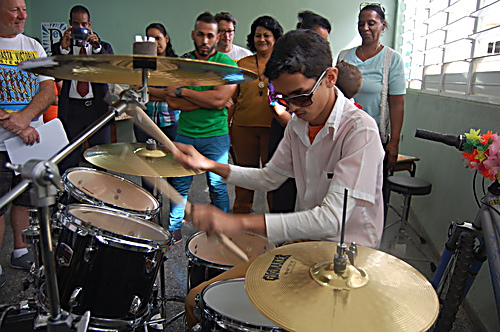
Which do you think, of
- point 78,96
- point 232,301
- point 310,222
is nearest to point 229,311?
point 232,301

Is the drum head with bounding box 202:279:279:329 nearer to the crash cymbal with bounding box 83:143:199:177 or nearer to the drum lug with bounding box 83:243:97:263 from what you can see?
the drum lug with bounding box 83:243:97:263

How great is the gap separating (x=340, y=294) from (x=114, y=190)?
1.31 m

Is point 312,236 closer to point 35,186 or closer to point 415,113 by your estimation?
point 35,186

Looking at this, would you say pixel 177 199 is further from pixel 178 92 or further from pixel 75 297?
pixel 178 92

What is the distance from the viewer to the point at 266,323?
3.56 feet

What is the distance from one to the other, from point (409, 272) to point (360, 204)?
0.28 m

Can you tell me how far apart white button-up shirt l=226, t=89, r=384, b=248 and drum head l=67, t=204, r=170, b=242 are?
381 mm

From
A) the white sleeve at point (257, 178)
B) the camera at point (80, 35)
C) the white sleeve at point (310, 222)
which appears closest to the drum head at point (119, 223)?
the white sleeve at point (257, 178)

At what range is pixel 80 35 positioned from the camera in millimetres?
2875

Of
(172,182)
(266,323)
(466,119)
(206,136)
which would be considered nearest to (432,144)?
(466,119)

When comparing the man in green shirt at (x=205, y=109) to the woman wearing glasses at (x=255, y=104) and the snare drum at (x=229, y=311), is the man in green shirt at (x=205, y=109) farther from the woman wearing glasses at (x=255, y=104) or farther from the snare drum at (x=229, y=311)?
the snare drum at (x=229, y=311)

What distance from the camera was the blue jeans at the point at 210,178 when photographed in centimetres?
260

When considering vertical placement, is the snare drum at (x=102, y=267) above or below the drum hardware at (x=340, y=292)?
below

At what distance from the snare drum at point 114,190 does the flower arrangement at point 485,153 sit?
134 centimetres
